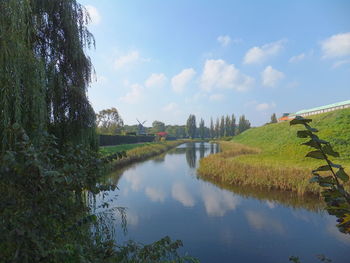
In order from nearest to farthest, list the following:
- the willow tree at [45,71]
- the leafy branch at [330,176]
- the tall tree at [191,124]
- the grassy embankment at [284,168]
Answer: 1. the leafy branch at [330,176]
2. the willow tree at [45,71]
3. the grassy embankment at [284,168]
4. the tall tree at [191,124]

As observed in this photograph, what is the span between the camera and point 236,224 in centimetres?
652

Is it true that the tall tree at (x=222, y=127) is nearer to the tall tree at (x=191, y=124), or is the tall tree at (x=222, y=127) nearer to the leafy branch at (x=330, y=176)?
the tall tree at (x=191, y=124)

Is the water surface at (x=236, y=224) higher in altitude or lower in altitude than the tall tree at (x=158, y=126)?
lower

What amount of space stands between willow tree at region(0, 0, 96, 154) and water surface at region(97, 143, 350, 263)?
3.15m

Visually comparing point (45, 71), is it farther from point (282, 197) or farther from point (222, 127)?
point (222, 127)

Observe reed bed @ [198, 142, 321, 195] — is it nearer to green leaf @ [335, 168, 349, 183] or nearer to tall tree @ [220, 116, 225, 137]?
green leaf @ [335, 168, 349, 183]

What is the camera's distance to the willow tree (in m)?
3.30

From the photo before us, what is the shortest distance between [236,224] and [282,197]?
3.18 m

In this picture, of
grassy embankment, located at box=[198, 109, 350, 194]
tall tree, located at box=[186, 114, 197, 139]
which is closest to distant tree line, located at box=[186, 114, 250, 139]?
tall tree, located at box=[186, 114, 197, 139]

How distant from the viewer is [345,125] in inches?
715

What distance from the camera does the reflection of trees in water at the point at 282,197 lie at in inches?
297

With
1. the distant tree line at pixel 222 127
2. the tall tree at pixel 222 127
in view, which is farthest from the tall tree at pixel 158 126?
the tall tree at pixel 222 127

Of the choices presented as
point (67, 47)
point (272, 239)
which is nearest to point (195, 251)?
point (272, 239)

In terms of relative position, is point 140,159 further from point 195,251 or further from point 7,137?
point 7,137
